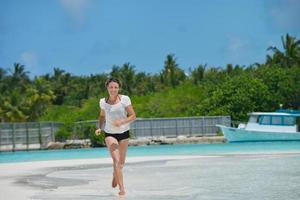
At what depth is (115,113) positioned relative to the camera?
666 centimetres

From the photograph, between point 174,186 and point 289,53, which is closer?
point 174,186

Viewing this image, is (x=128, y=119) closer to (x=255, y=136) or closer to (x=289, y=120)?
(x=255, y=136)

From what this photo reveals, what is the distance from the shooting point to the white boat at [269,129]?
110 feet

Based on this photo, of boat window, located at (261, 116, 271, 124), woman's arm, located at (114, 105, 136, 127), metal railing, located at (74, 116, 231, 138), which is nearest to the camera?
woman's arm, located at (114, 105, 136, 127)

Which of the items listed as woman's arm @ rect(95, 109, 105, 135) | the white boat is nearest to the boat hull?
the white boat

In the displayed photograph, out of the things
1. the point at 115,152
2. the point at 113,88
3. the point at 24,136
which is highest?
the point at 113,88

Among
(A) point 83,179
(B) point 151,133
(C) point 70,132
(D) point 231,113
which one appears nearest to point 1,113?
(C) point 70,132

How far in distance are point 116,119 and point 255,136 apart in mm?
27954

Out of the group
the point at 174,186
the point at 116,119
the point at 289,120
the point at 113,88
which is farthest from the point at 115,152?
the point at 289,120

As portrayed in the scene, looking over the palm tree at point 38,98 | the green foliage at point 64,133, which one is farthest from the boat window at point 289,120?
the palm tree at point 38,98

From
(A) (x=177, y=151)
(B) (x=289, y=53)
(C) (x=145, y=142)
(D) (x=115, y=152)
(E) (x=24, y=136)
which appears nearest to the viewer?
(D) (x=115, y=152)

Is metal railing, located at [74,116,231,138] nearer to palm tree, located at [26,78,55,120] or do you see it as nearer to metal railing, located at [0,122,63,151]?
metal railing, located at [0,122,63,151]

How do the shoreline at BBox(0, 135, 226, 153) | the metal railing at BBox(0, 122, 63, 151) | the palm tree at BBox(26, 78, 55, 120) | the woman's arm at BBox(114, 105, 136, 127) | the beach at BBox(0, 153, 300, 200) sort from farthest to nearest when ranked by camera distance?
the palm tree at BBox(26, 78, 55, 120)
the metal railing at BBox(0, 122, 63, 151)
the shoreline at BBox(0, 135, 226, 153)
the beach at BBox(0, 153, 300, 200)
the woman's arm at BBox(114, 105, 136, 127)

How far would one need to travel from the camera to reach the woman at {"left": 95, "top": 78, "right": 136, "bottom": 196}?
6676 millimetres
